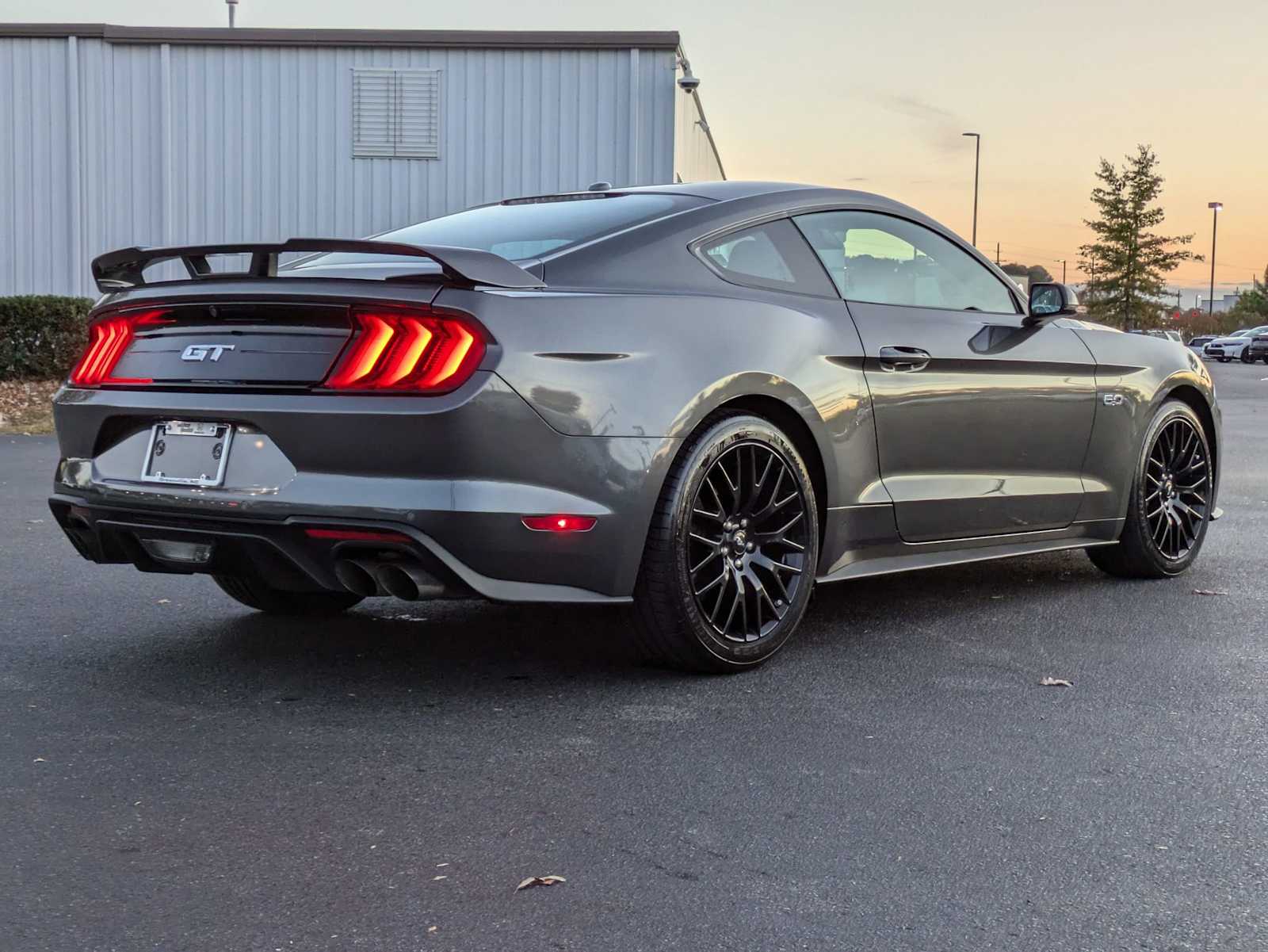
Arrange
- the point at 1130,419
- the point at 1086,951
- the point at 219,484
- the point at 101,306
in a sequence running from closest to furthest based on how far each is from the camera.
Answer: the point at 1086,951
the point at 219,484
the point at 101,306
the point at 1130,419

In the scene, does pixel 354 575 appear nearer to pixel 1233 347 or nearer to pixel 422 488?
pixel 422 488

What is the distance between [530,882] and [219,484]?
1.62 metres

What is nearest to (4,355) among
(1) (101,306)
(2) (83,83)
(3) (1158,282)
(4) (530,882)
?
(2) (83,83)

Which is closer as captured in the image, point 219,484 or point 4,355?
point 219,484

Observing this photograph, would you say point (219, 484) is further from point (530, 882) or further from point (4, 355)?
point (4, 355)

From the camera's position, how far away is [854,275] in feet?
16.0

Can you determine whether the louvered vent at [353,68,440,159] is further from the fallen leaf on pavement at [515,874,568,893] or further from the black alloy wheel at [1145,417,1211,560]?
the fallen leaf on pavement at [515,874,568,893]

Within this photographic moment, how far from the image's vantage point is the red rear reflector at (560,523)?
383 cm

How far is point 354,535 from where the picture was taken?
3766 mm

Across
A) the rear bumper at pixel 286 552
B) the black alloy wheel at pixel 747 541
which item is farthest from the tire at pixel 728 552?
the rear bumper at pixel 286 552

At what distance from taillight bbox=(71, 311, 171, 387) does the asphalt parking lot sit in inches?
33.8

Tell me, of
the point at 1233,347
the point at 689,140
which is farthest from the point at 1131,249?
the point at 689,140

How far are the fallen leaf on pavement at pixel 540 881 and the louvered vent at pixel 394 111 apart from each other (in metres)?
18.2

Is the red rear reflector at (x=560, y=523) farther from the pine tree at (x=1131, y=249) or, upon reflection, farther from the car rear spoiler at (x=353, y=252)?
the pine tree at (x=1131, y=249)
